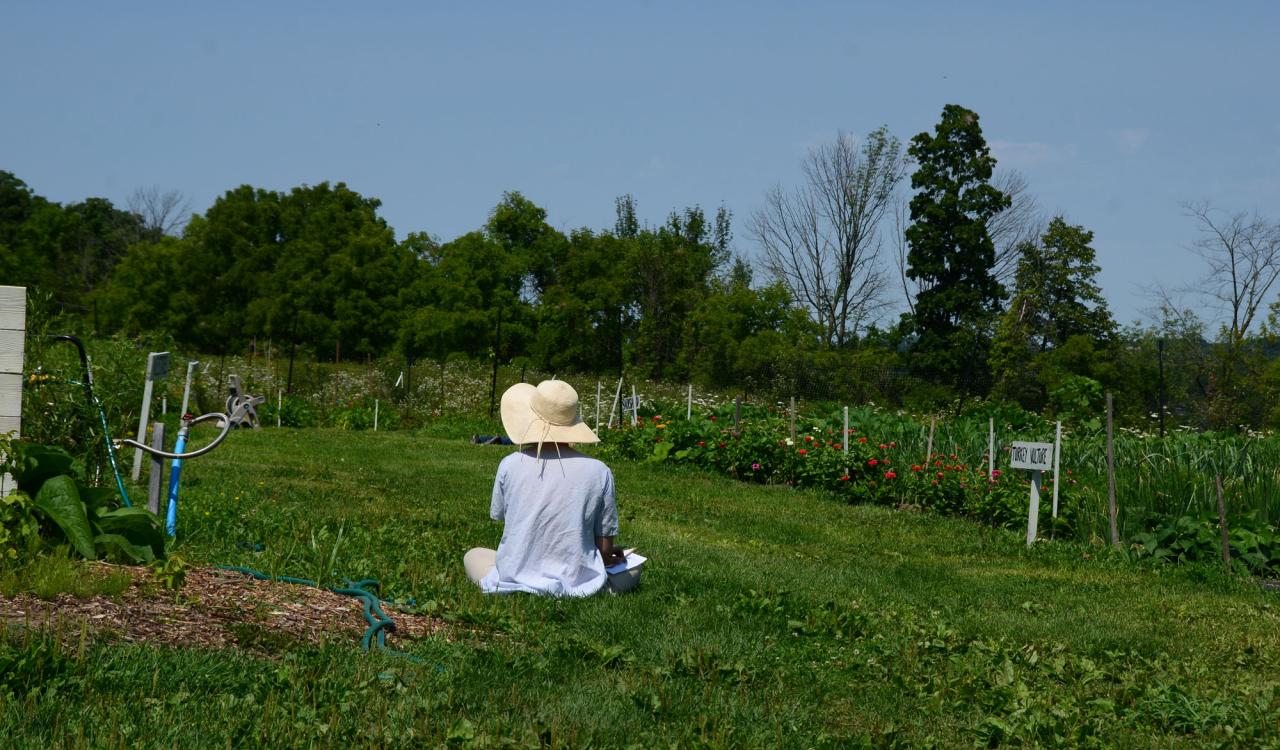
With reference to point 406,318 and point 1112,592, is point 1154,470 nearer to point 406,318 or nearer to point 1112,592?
point 1112,592

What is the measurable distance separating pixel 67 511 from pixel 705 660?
314cm

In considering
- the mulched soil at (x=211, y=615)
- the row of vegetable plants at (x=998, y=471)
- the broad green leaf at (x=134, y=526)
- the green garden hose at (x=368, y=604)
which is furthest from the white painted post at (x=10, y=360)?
the row of vegetable plants at (x=998, y=471)

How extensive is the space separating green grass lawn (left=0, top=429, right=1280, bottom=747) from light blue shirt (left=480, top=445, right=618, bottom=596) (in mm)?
198

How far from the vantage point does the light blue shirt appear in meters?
6.61

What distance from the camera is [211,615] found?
205 inches

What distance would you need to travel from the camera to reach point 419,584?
259 inches

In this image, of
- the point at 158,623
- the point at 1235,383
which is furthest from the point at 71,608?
the point at 1235,383

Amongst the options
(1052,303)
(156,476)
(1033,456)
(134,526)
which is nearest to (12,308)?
(134,526)

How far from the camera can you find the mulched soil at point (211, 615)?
4703 millimetres

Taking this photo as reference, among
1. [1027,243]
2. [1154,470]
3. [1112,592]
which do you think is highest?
[1027,243]

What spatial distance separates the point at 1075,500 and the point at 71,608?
9976 millimetres

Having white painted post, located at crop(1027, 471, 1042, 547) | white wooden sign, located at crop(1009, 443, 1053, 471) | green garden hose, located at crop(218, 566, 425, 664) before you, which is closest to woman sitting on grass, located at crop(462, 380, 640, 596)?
green garden hose, located at crop(218, 566, 425, 664)

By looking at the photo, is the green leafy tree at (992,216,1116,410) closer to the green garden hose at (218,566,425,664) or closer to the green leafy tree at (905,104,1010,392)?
the green leafy tree at (905,104,1010,392)

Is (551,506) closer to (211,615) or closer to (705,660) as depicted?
(705,660)
